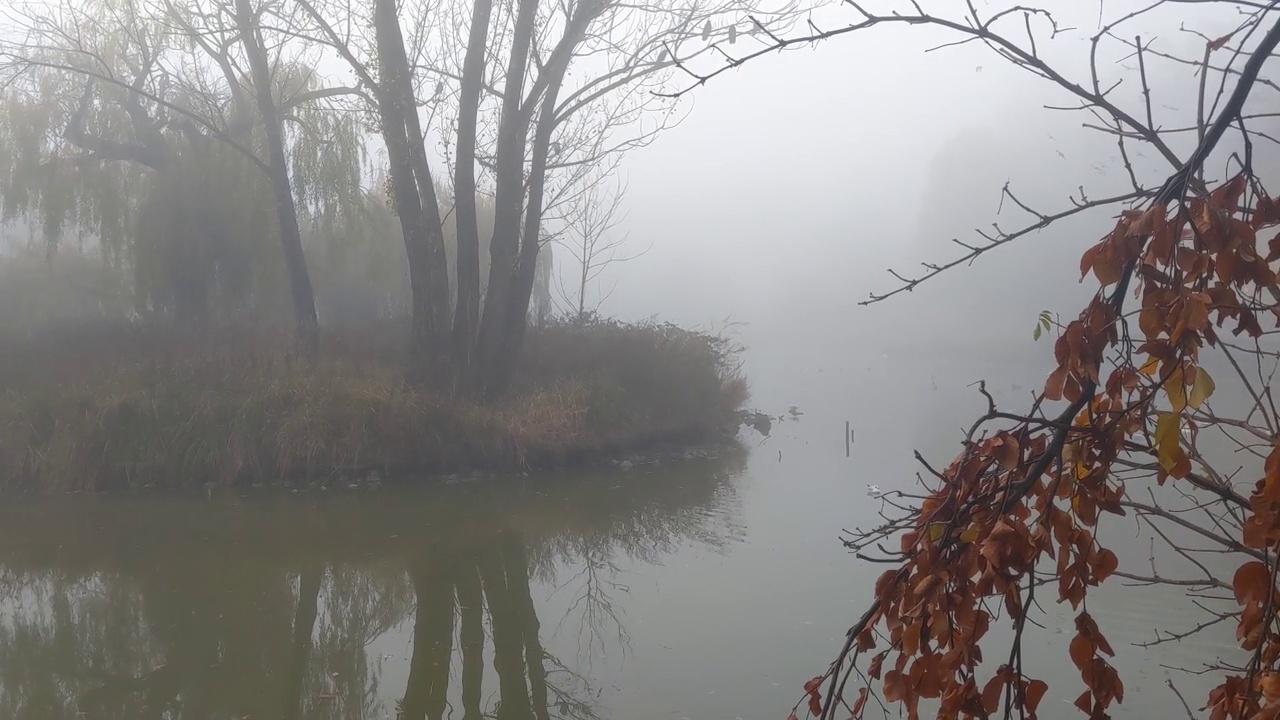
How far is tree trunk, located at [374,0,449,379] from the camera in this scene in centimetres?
1195

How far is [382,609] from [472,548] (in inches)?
63.1

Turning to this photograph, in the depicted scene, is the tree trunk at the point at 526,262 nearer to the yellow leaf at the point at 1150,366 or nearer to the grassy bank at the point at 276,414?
the grassy bank at the point at 276,414

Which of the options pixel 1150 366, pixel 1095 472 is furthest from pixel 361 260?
pixel 1150 366

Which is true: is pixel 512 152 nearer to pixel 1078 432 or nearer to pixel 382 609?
pixel 382 609

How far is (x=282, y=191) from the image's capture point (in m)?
13.5

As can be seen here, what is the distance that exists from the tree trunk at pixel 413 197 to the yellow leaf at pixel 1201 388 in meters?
11.8

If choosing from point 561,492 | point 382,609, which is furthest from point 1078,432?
point 561,492

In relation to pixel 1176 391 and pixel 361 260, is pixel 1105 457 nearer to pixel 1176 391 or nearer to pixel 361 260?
pixel 1176 391

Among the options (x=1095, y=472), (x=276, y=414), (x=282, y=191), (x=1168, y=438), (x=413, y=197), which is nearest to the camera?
(x=1168, y=438)

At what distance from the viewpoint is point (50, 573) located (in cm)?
707

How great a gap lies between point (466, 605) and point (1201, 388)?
5729 millimetres

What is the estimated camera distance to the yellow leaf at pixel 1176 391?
3.92 ft

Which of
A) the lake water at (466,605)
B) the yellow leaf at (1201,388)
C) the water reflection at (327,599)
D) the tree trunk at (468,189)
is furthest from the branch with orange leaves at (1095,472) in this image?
the tree trunk at (468,189)

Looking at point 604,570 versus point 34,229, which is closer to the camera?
point 604,570
